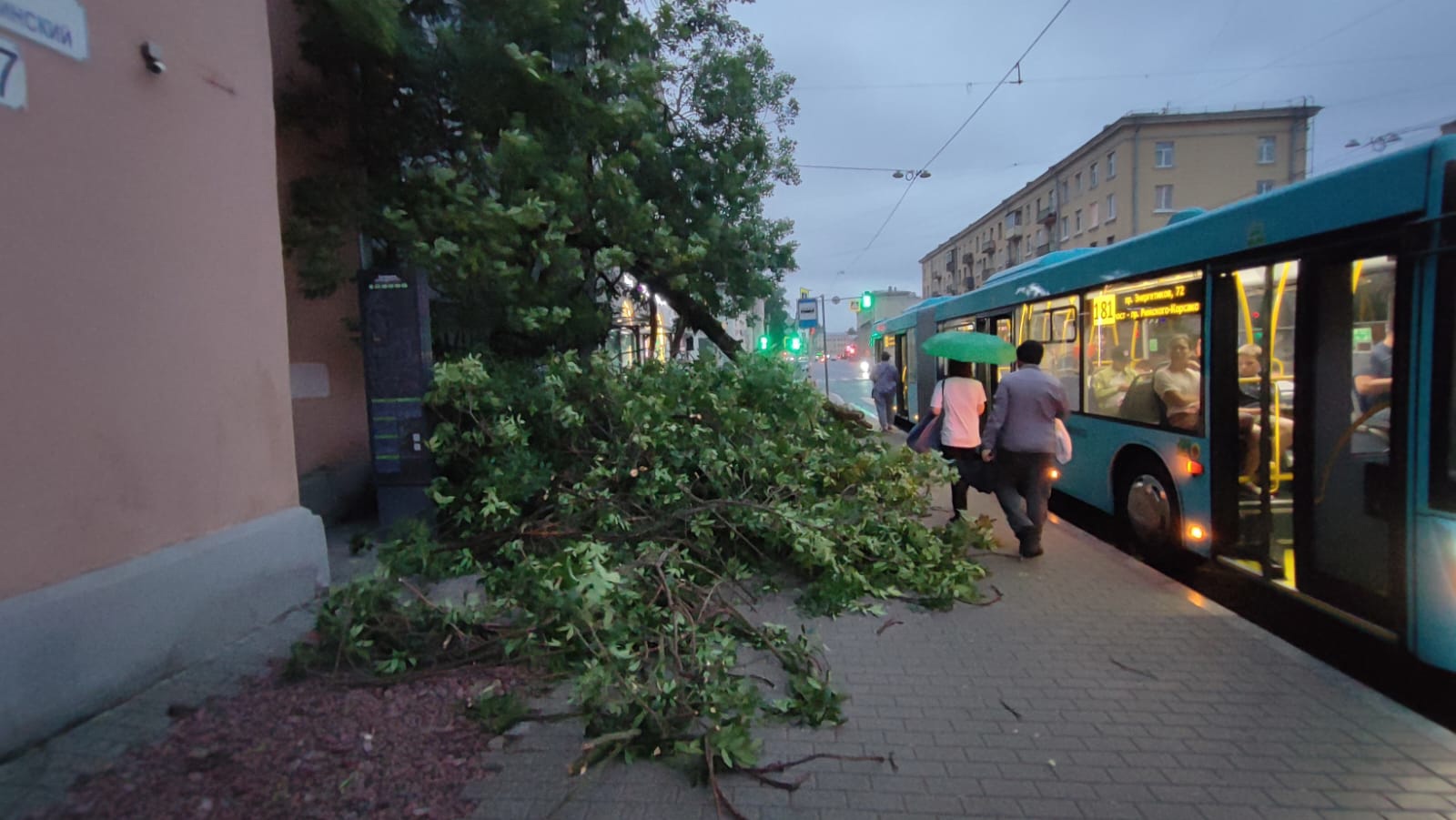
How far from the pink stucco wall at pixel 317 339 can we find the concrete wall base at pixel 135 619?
305 cm

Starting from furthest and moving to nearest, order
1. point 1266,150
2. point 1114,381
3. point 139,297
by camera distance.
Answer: point 1266,150
point 1114,381
point 139,297

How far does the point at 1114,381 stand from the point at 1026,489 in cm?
162

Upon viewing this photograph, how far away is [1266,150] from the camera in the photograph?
137 feet

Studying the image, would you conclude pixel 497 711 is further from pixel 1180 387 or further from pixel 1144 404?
pixel 1144 404

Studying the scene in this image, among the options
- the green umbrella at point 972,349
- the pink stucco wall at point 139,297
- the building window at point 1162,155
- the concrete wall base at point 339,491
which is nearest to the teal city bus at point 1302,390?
the green umbrella at point 972,349

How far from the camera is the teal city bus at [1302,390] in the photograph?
160 inches

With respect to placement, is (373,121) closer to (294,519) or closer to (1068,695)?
(294,519)

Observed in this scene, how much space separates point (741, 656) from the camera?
4613 millimetres

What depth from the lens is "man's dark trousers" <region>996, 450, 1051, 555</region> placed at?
6719 mm

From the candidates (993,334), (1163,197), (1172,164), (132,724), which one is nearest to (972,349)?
(993,334)

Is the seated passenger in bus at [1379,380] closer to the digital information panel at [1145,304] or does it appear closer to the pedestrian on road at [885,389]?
the digital information panel at [1145,304]

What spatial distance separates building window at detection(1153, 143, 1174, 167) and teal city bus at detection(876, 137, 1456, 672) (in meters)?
42.3

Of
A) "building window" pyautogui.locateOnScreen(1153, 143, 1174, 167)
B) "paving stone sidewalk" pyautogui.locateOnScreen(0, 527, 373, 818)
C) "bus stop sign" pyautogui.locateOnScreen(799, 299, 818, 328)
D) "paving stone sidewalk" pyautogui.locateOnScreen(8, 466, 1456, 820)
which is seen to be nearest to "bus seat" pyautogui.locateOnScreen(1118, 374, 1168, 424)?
"paving stone sidewalk" pyautogui.locateOnScreen(8, 466, 1456, 820)

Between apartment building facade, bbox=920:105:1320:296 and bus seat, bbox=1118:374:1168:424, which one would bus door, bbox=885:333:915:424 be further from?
apartment building facade, bbox=920:105:1320:296
